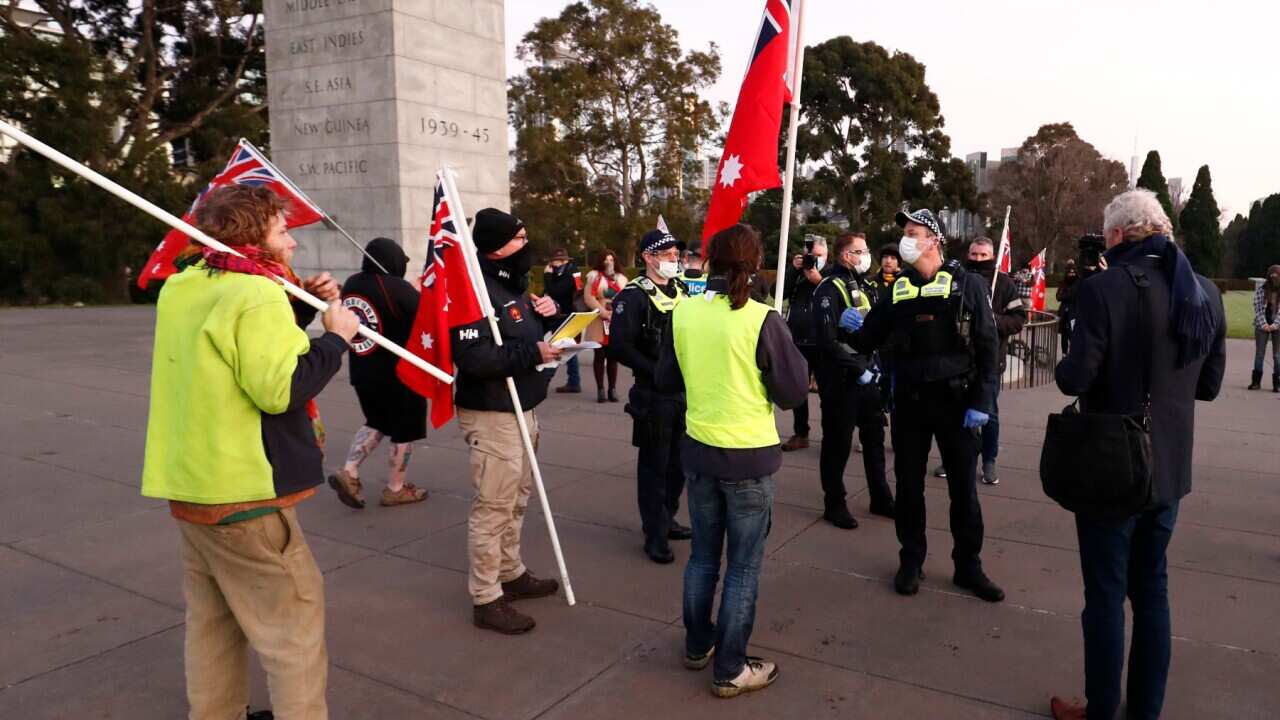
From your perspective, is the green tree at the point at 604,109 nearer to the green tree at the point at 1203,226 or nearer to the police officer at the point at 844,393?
the police officer at the point at 844,393

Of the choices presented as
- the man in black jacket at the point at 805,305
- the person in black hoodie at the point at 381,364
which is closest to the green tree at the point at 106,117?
the person in black hoodie at the point at 381,364

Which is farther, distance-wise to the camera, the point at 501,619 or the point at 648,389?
the point at 648,389

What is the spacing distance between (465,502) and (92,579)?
2.27 m

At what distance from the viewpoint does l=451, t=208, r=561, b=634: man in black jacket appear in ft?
13.3

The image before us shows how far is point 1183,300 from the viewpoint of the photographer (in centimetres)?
304

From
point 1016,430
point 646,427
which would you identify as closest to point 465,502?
Result: point 646,427

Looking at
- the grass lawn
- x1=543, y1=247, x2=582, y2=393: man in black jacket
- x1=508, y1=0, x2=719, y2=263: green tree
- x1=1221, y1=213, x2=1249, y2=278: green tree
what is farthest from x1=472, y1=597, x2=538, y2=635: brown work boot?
x1=1221, y1=213, x2=1249, y2=278: green tree

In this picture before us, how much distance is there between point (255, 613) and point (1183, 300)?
3247mm

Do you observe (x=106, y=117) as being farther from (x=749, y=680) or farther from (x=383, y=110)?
(x=749, y=680)

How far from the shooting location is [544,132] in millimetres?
33281

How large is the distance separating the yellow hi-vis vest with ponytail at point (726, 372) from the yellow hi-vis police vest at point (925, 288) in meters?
1.46

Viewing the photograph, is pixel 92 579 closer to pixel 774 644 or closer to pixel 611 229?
pixel 774 644

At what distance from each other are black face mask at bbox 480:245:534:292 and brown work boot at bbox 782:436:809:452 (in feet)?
13.1

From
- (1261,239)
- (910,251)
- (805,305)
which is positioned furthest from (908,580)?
(1261,239)
